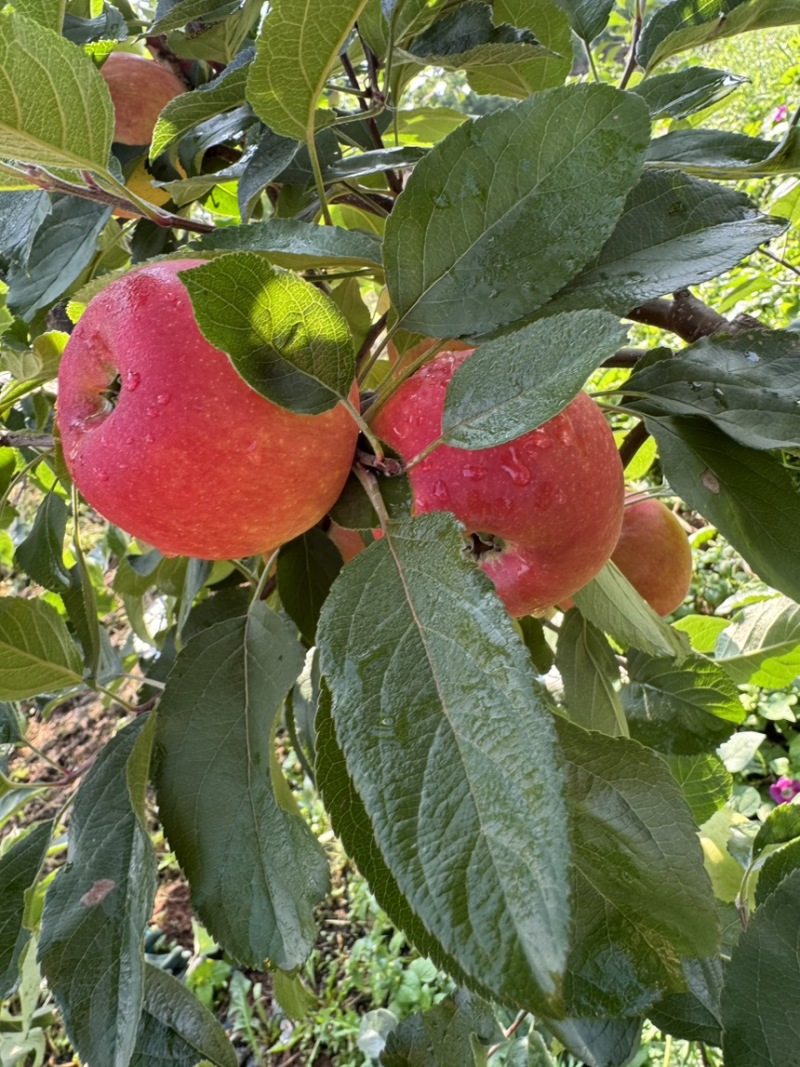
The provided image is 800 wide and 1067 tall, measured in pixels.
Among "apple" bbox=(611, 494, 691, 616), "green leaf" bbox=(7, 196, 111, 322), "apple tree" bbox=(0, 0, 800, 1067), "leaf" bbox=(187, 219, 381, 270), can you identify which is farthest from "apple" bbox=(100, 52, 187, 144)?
"apple" bbox=(611, 494, 691, 616)

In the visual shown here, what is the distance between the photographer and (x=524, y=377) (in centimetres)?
36

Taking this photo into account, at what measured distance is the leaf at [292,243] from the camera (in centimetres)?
44

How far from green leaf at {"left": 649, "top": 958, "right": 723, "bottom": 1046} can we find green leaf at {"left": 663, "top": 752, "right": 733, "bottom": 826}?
0.21 m

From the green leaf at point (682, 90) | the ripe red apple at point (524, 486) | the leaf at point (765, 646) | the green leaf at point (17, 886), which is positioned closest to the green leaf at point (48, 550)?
the green leaf at point (17, 886)

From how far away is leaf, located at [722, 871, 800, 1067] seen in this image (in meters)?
0.50

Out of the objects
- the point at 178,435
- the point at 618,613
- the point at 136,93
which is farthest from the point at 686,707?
the point at 136,93

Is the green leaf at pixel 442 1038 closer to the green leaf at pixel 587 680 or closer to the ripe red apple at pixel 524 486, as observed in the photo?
the green leaf at pixel 587 680

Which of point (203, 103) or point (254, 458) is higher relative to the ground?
point (203, 103)

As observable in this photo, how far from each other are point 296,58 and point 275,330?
172mm

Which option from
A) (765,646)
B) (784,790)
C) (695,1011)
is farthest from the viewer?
(784,790)

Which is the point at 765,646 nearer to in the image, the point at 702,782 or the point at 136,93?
the point at 702,782

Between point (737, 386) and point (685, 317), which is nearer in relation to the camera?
point (737, 386)

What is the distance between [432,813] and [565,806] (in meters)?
0.05

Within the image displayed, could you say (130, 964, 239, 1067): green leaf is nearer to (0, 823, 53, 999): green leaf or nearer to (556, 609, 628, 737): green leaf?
(0, 823, 53, 999): green leaf
